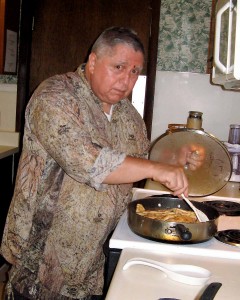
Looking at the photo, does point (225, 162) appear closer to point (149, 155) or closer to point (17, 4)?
point (149, 155)

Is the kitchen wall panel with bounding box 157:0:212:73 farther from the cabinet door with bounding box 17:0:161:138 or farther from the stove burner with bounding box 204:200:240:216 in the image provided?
the stove burner with bounding box 204:200:240:216

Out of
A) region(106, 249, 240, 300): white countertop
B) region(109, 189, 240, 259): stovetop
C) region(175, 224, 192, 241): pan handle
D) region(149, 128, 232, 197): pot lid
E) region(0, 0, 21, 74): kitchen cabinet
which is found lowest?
region(106, 249, 240, 300): white countertop

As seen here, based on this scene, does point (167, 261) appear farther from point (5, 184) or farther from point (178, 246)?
point (5, 184)

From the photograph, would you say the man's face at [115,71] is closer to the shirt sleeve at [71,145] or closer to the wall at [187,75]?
the shirt sleeve at [71,145]

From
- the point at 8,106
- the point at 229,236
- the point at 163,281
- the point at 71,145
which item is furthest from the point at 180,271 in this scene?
the point at 8,106

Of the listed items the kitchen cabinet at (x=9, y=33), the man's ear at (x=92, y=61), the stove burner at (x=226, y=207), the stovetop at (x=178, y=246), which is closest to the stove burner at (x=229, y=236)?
the stovetop at (x=178, y=246)

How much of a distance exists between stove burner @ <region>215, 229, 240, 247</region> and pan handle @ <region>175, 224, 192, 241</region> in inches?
7.2

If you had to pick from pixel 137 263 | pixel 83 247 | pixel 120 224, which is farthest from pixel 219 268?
pixel 83 247

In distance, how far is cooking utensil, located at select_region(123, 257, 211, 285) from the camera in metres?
1.04

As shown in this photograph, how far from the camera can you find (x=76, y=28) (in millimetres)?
3031

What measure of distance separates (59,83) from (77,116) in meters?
0.15

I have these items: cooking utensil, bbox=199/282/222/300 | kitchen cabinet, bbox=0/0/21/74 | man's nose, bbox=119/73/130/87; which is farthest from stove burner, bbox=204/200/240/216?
kitchen cabinet, bbox=0/0/21/74

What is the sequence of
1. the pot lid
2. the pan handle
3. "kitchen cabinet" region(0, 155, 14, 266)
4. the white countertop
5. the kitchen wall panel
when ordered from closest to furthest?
the white countertop < the pan handle < the pot lid < "kitchen cabinet" region(0, 155, 14, 266) < the kitchen wall panel

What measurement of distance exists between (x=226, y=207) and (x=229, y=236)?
0.39m
